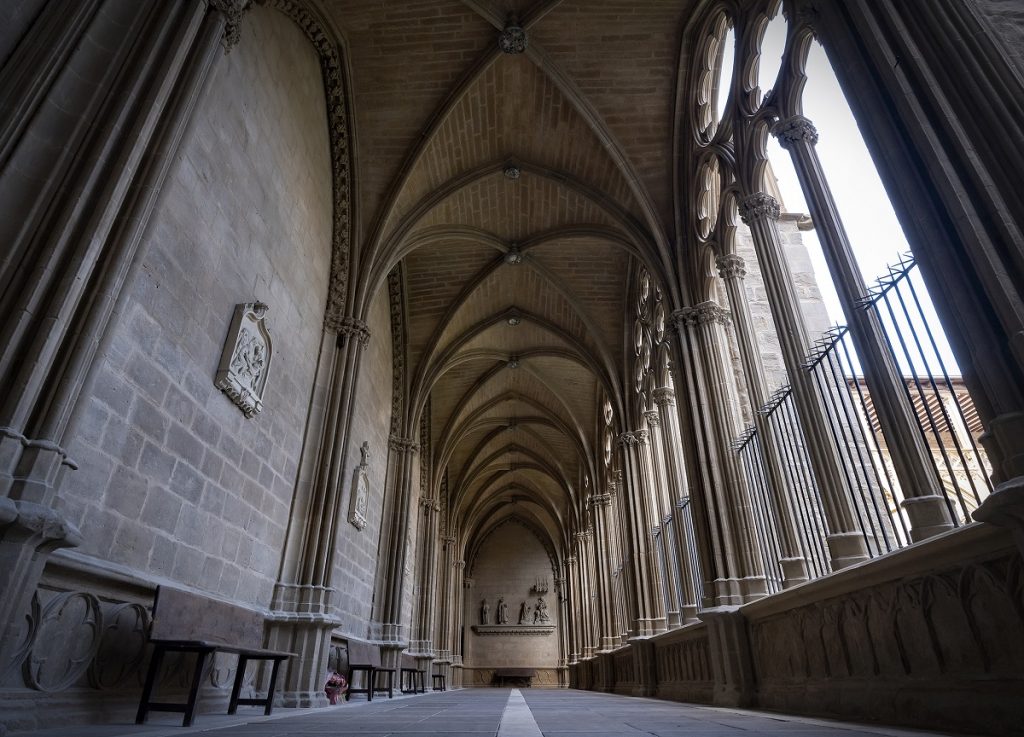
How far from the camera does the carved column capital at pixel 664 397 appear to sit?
10688 mm

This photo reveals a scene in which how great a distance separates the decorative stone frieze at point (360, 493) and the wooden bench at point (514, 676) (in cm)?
2094

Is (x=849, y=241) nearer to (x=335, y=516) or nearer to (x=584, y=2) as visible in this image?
Result: (x=584, y=2)

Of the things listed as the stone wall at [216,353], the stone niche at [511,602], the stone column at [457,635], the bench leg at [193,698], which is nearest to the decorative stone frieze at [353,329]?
the stone wall at [216,353]

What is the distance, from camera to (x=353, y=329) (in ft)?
29.1

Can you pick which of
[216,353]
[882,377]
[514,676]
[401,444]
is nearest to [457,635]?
[514,676]

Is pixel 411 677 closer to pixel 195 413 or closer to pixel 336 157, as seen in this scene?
pixel 195 413

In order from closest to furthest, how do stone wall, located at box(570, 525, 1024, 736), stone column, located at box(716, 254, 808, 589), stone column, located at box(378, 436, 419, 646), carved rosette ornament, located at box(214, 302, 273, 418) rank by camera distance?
stone wall, located at box(570, 525, 1024, 736)
carved rosette ornament, located at box(214, 302, 273, 418)
stone column, located at box(716, 254, 808, 589)
stone column, located at box(378, 436, 419, 646)

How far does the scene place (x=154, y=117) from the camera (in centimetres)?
385

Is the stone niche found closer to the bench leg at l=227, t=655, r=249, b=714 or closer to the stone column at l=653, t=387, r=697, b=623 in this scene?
the stone column at l=653, t=387, r=697, b=623

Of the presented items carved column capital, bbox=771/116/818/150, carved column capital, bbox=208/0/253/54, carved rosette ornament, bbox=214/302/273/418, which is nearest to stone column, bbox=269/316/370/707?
carved rosette ornament, bbox=214/302/273/418

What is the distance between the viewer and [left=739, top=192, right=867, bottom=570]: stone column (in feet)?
15.2

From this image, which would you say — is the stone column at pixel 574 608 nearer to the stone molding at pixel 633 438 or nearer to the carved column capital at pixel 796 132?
the stone molding at pixel 633 438

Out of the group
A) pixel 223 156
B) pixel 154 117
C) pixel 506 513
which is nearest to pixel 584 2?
pixel 223 156

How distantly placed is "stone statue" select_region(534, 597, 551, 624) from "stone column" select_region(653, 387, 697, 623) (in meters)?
20.7
